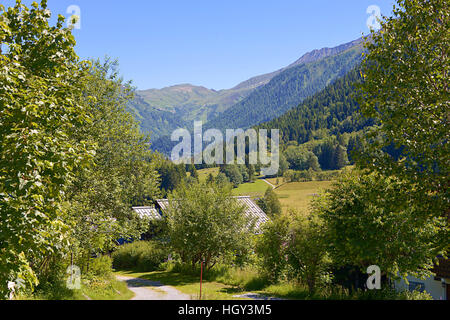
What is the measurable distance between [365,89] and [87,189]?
1586 cm

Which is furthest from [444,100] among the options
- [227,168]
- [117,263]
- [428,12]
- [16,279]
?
[227,168]

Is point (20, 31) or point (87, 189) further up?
point (20, 31)

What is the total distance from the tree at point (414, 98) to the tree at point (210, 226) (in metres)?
17.7

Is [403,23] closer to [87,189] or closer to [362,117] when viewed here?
[362,117]

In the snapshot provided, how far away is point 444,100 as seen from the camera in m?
12.6

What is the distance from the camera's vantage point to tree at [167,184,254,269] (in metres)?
30.0

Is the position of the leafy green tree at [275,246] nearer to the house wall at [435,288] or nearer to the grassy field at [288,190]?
the house wall at [435,288]

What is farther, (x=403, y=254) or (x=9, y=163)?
(x=403, y=254)

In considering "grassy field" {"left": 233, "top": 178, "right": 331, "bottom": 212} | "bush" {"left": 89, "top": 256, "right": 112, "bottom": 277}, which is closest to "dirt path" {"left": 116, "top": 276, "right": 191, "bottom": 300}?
"bush" {"left": 89, "top": 256, "right": 112, "bottom": 277}

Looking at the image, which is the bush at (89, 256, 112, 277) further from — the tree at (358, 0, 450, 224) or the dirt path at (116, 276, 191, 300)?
the tree at (358, 0, 450, 224)

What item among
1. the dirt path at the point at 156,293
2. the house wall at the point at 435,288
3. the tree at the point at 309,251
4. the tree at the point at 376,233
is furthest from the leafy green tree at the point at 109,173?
the house wall at the point at 435,288

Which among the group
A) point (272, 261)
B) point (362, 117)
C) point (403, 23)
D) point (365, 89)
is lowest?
point (272, 261)

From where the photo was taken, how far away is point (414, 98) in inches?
527

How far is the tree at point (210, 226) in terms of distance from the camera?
30.0 meters
